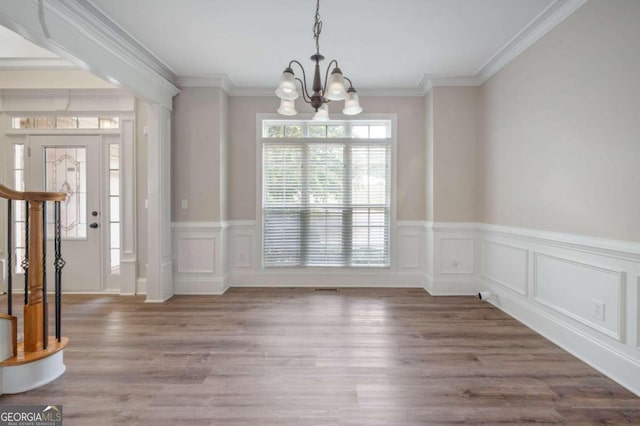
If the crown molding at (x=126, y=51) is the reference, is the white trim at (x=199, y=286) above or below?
below

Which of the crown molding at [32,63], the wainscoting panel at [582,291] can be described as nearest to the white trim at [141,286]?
the crown molding at [32,63]

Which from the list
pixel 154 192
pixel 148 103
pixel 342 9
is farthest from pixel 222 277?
pixel 342 9

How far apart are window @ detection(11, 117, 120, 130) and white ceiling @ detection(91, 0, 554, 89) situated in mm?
1249

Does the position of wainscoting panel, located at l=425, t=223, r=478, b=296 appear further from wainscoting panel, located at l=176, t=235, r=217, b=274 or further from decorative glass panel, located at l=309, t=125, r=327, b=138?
wainscoting panel, located at l=176, t=235, r=217, b=274

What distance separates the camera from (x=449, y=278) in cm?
438

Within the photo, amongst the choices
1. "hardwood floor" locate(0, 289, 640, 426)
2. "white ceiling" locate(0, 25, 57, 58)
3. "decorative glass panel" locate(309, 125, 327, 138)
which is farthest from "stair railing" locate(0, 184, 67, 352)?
"decorative glass panel" locate(309, 125, 327, 138)

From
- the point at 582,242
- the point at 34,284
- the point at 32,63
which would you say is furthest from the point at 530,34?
the point at 32,63

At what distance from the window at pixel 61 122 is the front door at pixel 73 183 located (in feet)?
0.48

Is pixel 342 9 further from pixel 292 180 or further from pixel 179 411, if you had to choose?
pixel 179 411

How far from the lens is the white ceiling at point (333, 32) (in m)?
2.76

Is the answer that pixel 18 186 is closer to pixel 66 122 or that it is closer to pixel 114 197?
pixel 66 122

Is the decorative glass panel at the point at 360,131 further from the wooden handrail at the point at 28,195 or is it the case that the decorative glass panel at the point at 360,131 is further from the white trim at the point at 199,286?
the wooden handrail at the point at 28,195

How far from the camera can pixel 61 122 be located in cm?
439

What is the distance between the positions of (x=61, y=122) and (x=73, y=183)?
0.83 meters
